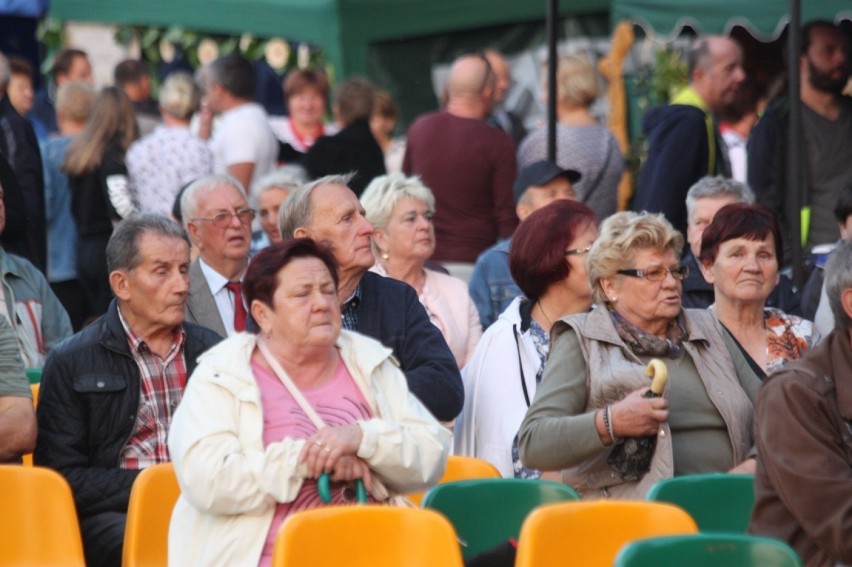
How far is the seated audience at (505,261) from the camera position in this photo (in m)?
6.60

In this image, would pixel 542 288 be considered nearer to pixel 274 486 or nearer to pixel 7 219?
pixel 274 486

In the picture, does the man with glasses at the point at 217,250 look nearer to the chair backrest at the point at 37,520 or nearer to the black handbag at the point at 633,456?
the chair backrest at the point at 37,520

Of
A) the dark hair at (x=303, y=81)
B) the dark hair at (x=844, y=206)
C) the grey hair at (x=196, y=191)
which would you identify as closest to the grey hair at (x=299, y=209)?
the grey hair at (x=196, y=191)

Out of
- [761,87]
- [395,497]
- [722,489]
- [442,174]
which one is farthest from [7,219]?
[761,87]

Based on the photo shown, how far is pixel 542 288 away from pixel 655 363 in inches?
37.4

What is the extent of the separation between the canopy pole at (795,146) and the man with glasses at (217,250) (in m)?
2.39

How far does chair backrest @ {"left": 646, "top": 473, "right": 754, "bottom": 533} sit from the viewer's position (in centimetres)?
429

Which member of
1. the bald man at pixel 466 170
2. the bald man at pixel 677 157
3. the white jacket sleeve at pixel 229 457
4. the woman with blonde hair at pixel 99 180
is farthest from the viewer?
the woman with blonde hair at pixel 99 180

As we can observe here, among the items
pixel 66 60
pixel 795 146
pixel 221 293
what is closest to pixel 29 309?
pixel 221 293

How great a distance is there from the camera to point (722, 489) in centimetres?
438

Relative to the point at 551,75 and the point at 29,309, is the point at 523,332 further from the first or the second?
the point at 551,75

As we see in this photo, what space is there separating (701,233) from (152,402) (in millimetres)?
2351

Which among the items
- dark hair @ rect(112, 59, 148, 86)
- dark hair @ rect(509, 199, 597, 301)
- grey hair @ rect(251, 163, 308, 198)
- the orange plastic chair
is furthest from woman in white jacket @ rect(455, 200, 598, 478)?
dark hair @ rect(112, 59, 148, 86)

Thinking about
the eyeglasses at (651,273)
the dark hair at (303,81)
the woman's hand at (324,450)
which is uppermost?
the dark hair at (303,81)
